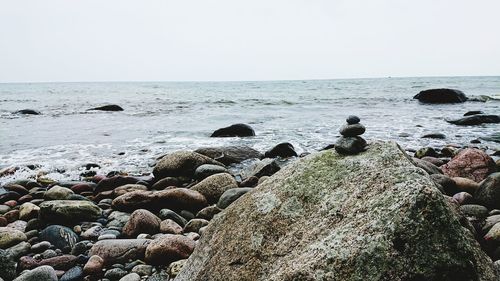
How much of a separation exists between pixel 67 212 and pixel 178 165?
10.0 feet

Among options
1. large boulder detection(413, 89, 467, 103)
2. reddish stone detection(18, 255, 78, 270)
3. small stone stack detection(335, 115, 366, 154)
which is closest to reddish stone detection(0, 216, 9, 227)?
reddish stone detection(18, 255, 78, 270)

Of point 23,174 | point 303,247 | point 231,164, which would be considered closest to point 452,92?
point 231,164

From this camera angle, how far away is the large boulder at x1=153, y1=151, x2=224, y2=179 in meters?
8.16

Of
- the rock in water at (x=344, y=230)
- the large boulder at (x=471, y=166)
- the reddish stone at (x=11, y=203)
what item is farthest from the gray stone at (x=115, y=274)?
the large boulder at (x=471, y=166)

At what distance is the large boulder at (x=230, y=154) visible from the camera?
9.75 meters

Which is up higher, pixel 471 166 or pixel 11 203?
pixel 471 166

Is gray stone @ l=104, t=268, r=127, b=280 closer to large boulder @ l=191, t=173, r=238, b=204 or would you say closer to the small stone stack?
the small stone stack

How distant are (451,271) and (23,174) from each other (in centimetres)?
923

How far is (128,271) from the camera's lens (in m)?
3.83

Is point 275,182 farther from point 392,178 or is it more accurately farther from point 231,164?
point 231,164

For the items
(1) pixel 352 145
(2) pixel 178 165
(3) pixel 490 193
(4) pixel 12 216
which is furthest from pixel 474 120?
(4) pixel 12 216

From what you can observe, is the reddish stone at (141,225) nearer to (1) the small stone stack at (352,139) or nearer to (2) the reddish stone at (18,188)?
(1) the small stone stack at (352,139)

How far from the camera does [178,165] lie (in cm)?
823

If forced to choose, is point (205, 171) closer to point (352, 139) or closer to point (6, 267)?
point (6, 267)
